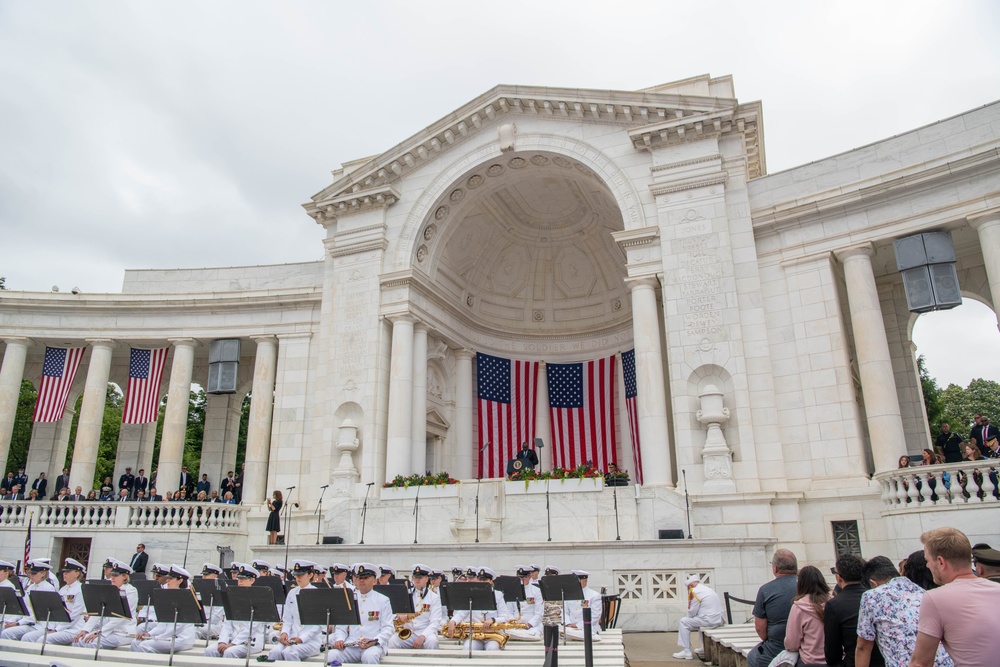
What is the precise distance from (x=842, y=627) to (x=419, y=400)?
68.1ft

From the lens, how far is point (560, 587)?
11172mm

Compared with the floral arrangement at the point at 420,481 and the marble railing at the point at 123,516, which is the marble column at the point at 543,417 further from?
the marble railing at the point at 123,516

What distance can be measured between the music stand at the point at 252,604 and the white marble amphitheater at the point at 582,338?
9.33 metres

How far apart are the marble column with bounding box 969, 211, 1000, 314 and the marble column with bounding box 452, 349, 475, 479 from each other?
18619 mm

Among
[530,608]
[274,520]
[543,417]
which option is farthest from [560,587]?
[543,417]

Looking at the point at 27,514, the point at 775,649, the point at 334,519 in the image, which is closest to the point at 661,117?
the point at 334,519

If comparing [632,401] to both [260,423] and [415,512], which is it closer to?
[415,512]

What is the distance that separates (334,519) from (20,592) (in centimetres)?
1104

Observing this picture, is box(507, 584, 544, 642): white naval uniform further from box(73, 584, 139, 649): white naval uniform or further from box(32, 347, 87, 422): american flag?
box(32, 347, 87, 422): american flag

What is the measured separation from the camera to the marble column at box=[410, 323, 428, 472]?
25.2m

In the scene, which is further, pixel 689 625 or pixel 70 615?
pixel 689 625

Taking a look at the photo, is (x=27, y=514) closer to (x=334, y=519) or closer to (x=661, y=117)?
(x=334, y=519)

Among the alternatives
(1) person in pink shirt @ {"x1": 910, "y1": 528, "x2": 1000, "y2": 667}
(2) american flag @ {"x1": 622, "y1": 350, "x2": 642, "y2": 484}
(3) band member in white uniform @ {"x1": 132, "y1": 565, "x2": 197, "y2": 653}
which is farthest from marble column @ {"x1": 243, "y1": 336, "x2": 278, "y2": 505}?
(1) person in pink shirt @ {"x1": 910, "y1": 528, "x2": 1000, "y2": 667}

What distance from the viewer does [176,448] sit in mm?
27359
